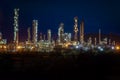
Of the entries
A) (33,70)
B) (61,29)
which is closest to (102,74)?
(33,70)

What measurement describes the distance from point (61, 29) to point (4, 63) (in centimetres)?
7501

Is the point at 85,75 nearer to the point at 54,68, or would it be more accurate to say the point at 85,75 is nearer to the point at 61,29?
the point at 54,68

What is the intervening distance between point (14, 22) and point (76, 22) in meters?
15.9

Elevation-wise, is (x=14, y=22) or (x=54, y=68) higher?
(x=14, y=22)

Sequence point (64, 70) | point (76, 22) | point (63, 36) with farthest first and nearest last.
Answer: point (63, 36), point (76, 22), point (64, 70)

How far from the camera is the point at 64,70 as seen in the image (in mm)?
21906

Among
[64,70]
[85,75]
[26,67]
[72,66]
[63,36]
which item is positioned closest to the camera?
[85,75]

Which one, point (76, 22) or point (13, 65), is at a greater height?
point (76, 22)

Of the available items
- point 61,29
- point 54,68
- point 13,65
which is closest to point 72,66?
point 54,68

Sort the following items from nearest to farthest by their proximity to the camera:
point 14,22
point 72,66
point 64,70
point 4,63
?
point 64,70 < point 72,66 < point 4,63 < point 14,22

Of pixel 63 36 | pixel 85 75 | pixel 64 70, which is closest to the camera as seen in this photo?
pixel 85 75

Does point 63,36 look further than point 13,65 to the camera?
Yes

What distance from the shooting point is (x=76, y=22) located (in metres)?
81.2

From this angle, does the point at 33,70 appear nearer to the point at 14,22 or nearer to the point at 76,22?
the point at 14,22
